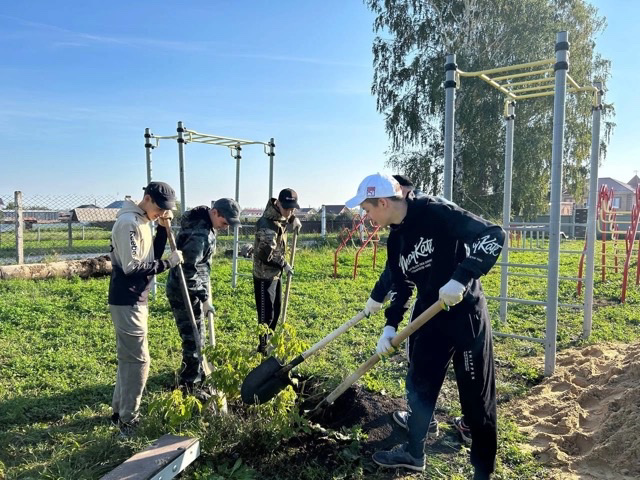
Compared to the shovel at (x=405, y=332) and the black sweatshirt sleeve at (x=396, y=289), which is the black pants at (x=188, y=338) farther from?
the black sweatshirt sleeve at (x=396, y=289)

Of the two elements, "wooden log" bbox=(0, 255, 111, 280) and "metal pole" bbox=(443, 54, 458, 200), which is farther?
"wooden log" bbox=(0, 255, 111, 280)

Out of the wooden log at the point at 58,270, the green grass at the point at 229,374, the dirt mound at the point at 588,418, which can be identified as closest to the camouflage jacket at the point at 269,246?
the green grass at the point at 229,374

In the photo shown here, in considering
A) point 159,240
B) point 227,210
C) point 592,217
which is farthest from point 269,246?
point 592,217

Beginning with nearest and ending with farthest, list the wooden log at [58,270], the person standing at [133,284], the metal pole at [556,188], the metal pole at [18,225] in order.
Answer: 1. the person standing at [133,284]
2. the metal pole at [556,188]
3. the wooden log at [58,270]
4. the metal pole at [18,225]

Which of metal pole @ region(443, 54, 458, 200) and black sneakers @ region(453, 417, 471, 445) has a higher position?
metal pole @ region(443, 54, 458, 200)

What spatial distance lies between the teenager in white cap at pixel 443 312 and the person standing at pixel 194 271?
1.56m

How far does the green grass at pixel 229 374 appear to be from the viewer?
300 centimetres

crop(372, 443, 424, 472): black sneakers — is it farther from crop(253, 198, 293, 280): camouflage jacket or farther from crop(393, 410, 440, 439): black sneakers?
crop(253, 198, 293, 280): camouflage jacket

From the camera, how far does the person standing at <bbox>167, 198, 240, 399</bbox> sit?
13.1 feet

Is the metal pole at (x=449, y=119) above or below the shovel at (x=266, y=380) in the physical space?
above

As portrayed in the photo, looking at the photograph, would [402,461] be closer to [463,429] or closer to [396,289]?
[463,429]

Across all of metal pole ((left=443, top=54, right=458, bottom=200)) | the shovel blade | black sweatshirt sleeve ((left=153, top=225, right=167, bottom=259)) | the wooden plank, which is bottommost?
the wooden plank

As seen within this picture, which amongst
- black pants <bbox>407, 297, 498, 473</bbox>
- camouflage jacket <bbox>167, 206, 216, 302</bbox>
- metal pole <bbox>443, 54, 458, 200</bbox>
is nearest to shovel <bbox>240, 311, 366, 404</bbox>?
black pants <bbox>407, 297, 498, 473</bbox>

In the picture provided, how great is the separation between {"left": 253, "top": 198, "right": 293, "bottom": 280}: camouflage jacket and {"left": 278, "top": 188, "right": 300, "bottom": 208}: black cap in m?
0.13
